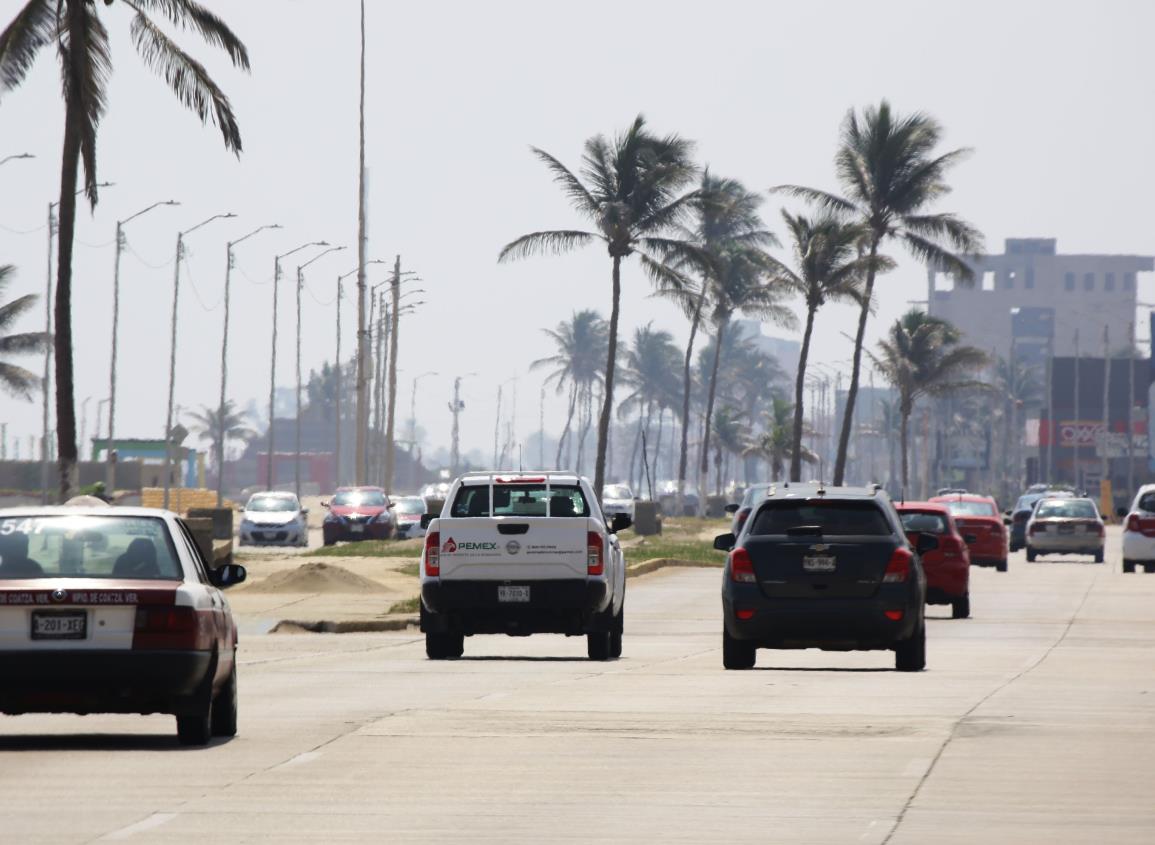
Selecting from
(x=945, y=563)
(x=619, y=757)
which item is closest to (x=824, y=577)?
(x=619, y=757)

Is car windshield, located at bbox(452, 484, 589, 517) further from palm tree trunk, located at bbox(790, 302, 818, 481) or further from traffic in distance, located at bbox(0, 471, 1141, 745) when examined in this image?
palm tree trunk, located at bbox(790, 302, 818, 481)

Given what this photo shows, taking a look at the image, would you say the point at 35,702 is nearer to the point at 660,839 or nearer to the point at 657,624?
the point at 660,839

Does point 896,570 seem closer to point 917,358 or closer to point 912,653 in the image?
point 912,653

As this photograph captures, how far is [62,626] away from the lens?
569 inches

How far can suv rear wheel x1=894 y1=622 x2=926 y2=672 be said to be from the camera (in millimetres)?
22969

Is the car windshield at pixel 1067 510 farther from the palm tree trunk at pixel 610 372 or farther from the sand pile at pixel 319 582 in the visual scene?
the sand pile at pixel 319 582

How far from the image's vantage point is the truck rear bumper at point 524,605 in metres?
24.3

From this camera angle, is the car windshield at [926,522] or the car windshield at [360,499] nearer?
the car windshield at [926,522]

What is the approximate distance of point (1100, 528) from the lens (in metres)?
60.0

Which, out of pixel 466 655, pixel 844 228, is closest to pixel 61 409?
pixel 466 655

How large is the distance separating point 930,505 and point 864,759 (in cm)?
2156

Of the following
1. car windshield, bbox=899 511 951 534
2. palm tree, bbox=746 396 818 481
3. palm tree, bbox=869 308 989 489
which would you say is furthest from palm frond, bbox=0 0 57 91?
palm tree, bbox=746 396 818 481

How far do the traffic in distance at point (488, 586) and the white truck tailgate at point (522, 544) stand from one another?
0.05 ft

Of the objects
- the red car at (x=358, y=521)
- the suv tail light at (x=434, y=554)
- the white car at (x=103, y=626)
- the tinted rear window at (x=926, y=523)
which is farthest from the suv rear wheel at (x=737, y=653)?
the red car at (x=358, y=521)
